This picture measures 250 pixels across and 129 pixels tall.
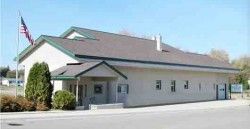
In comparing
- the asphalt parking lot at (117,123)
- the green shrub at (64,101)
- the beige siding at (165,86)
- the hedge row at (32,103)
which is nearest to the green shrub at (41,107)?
the hedge row at (32,103)

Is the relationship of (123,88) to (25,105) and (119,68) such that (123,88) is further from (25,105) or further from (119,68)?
(25,105)

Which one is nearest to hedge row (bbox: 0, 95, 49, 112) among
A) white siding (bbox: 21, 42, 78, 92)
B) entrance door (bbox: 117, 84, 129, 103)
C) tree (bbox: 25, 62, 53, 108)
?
tree (bbox: 25, 62, 53, 108)

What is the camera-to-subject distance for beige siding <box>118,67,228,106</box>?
1521 inches

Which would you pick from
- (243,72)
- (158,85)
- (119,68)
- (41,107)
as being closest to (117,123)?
(41,107)

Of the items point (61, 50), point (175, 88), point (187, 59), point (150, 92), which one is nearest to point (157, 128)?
point (61, 50)

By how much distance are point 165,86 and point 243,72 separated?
51417 mm

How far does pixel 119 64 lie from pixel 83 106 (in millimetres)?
5178

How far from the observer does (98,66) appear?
3234 cm

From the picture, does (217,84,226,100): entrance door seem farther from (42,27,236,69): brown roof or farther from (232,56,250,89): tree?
(232,56,250,89): tree

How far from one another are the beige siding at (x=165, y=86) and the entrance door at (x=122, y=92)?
1.64 feet

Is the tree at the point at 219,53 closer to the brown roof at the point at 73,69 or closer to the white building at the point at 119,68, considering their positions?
the white building at the point at 119,68

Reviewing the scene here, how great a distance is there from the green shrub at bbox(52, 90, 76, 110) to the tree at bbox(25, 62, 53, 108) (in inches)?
23.7

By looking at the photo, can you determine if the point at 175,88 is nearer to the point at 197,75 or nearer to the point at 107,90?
the point at 197,75

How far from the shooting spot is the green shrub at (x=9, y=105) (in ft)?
83.8
